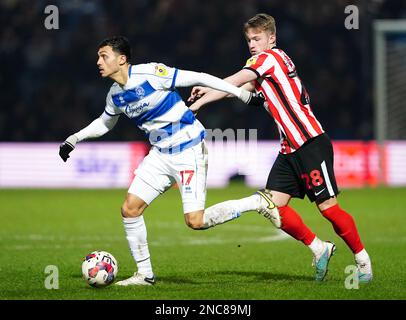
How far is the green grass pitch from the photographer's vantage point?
24.6 ft

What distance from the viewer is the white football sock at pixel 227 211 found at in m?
7.76

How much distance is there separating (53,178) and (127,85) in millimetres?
14052

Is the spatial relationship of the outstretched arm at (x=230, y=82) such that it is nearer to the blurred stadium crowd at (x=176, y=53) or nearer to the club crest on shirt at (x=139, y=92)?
the club crest on shirt at (x=139, y=92)

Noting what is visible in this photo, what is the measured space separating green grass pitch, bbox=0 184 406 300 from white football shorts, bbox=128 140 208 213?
2.43 feet

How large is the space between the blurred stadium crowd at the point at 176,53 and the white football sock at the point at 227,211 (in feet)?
47.1

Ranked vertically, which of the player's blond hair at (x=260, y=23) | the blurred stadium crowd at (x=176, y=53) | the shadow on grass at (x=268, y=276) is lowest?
the shadow on grass at (x=268, y=276)

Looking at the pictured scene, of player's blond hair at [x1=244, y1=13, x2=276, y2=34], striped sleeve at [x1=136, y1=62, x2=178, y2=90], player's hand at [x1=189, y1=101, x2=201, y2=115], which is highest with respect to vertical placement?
player's blond hair at [x1=244, y1=13, x2=276, y2=34]

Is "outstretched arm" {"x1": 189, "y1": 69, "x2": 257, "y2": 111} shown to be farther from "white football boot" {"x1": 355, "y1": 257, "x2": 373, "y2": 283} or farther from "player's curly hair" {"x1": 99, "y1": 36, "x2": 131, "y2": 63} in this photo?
"white football boot" {"x1": 355, "y1": 257, "x2": 373, "y2": 283}

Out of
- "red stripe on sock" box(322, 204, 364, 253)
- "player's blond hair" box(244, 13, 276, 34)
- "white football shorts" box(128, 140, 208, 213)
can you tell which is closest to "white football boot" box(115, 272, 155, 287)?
"white football shorts" box(128, 140, 208, 213)

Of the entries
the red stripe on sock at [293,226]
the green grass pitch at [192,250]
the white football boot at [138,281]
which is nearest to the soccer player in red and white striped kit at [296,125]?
the red stripe on sock at [293,226]

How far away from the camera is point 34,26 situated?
925 inches

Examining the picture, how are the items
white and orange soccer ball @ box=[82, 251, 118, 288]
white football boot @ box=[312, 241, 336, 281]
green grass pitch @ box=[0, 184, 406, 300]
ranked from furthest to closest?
1. white football boot @ box=[312, 241, 336, 281]
2. white and orange soccer ball @ box=[82, 251, 118, 288]
3. green grass pitch @ box=[0, 184, 406, 300]

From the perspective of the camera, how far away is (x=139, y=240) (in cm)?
798
